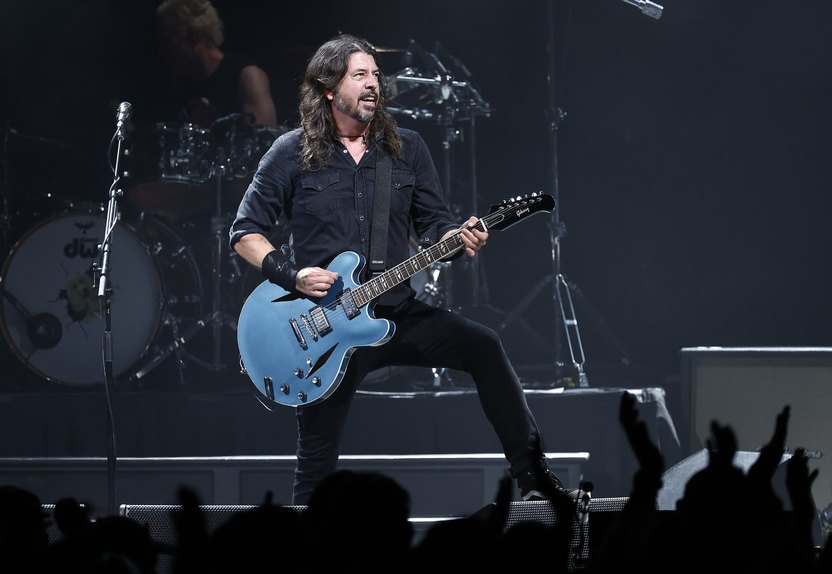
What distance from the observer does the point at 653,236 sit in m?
9.17

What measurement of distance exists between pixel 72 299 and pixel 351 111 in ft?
12.4

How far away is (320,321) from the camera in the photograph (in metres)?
4.77

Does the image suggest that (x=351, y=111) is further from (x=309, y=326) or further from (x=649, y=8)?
(x=649, y=8)

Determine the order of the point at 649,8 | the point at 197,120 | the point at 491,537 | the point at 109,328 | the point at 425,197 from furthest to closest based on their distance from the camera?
the point at 197,120
the point at 649,8
the point at 109,328
the point at 425,197
the point at 491,537

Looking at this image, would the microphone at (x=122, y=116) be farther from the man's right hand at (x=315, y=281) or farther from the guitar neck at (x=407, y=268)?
the guitar neck at (x=407, y=268)

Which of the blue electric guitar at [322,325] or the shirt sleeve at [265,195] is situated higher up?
the shirt sleeve at [265,195]

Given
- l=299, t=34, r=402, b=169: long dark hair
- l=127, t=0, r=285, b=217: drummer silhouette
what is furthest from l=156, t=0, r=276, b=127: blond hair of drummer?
l=299, t=34, r=402, b=169: long dark hair

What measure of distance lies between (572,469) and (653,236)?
147 inches

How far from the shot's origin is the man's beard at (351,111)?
4.85 meters

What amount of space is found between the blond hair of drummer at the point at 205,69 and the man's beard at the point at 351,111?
148 inches

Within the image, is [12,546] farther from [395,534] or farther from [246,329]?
[246,329]

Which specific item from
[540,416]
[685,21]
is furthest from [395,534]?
[685,21]

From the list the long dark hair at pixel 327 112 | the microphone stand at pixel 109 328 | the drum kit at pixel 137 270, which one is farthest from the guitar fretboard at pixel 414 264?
the drum kit at pixel 137 270

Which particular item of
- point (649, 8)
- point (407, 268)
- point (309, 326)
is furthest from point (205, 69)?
point (407, 268)
